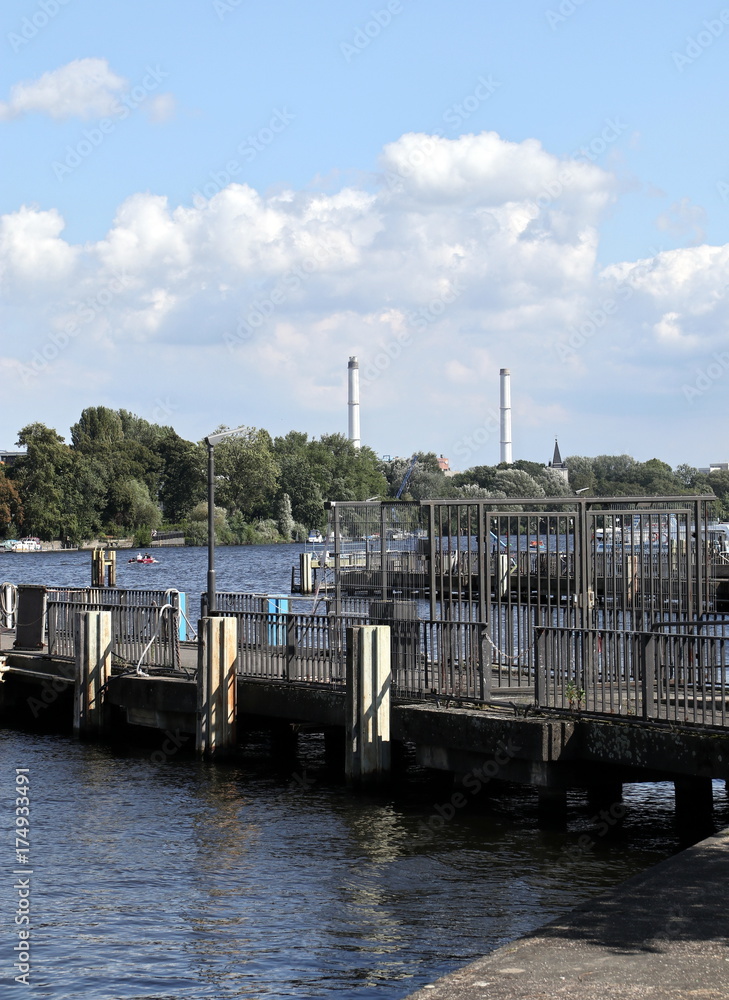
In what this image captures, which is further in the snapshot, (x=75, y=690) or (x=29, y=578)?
(x=29, y=578)

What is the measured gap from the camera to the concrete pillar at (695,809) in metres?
16.3

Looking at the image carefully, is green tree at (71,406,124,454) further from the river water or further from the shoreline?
the shoreline

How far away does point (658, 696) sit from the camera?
1534 centimetres

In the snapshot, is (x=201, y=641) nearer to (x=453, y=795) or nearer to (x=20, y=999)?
(x=453, y=795)

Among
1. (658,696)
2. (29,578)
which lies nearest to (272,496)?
(29,578)

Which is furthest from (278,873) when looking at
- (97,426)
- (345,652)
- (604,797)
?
(97,426)

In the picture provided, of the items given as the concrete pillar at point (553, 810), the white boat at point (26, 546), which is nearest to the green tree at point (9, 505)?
the white boat at point (26, 546)

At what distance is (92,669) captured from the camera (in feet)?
79.5

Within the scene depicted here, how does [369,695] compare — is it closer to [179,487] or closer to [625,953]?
[625,953]

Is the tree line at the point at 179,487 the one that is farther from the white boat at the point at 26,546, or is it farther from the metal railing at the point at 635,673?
the metal railing at the point at 635,673

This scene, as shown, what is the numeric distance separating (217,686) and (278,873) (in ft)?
19.7

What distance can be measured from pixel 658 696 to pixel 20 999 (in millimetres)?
8151

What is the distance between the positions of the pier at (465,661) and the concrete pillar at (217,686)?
3 cm

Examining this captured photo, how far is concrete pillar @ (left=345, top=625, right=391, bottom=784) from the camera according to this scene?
1825cm
